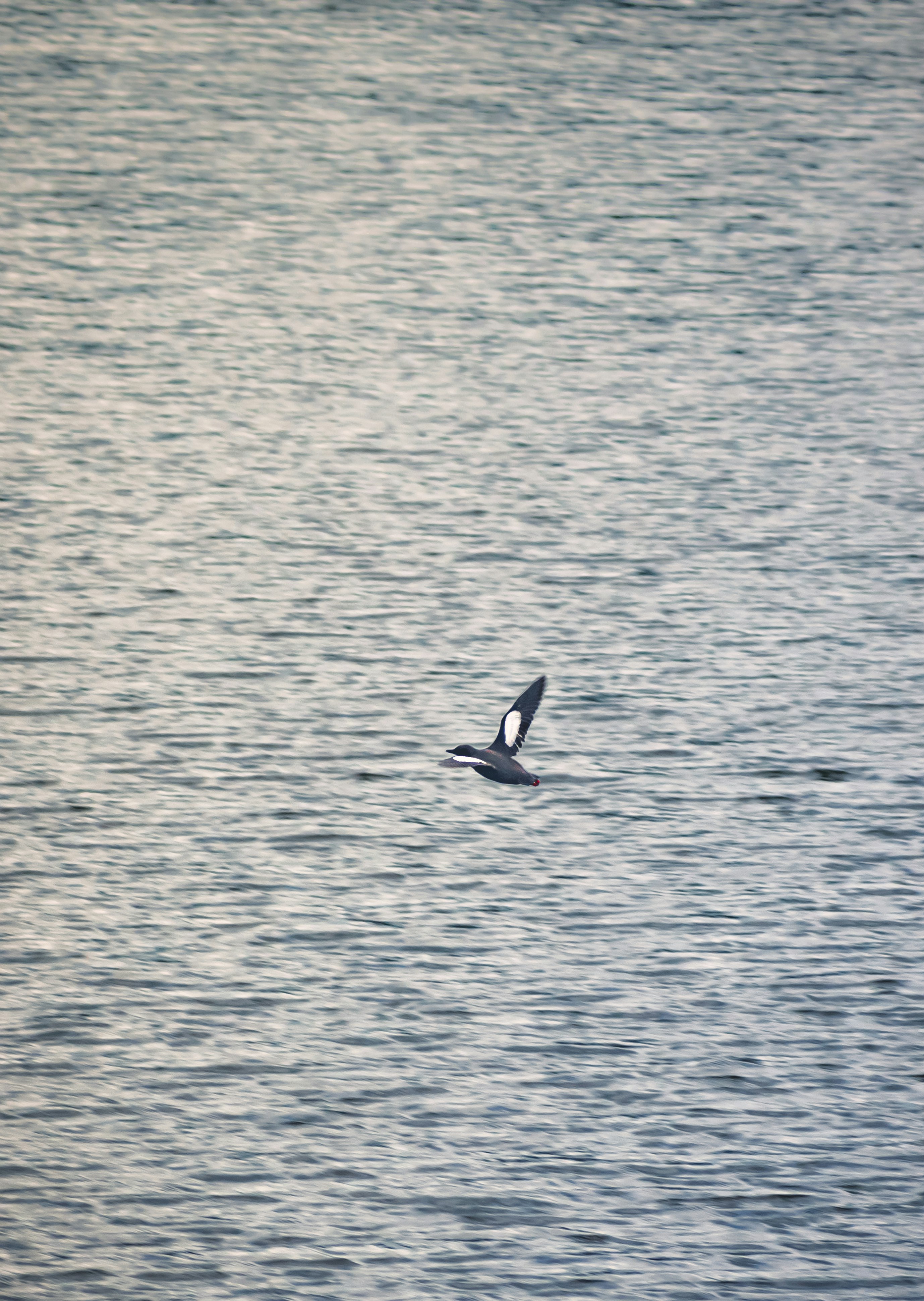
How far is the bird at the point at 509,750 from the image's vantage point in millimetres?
3801

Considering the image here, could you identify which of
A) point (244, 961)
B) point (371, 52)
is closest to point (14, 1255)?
point (244, 961)

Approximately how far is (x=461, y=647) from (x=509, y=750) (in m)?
0.65

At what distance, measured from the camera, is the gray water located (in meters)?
3.79

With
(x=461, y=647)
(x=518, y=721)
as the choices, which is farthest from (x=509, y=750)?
(x=461, y=647)

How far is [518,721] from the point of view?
3.94 metres

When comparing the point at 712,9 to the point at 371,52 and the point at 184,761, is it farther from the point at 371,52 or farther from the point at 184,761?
the point at 184,761

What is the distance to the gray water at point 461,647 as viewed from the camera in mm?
3785

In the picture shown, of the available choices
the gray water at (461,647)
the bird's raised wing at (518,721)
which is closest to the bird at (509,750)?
the bird's raised wing at (518,721)

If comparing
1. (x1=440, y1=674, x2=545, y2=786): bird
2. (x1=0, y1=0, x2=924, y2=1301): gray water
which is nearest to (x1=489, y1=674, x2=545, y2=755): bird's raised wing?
(x1=440, y1=674, x2=545, y2=786): bird

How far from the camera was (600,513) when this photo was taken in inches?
183

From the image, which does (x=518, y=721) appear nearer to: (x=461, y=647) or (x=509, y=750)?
(x=509, y=750)

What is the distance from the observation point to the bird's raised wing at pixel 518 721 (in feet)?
12.6

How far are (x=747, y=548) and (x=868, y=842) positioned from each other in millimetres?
1068

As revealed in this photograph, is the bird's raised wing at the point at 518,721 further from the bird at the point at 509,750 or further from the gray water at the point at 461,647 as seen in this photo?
the gray water at the point at 461,647
